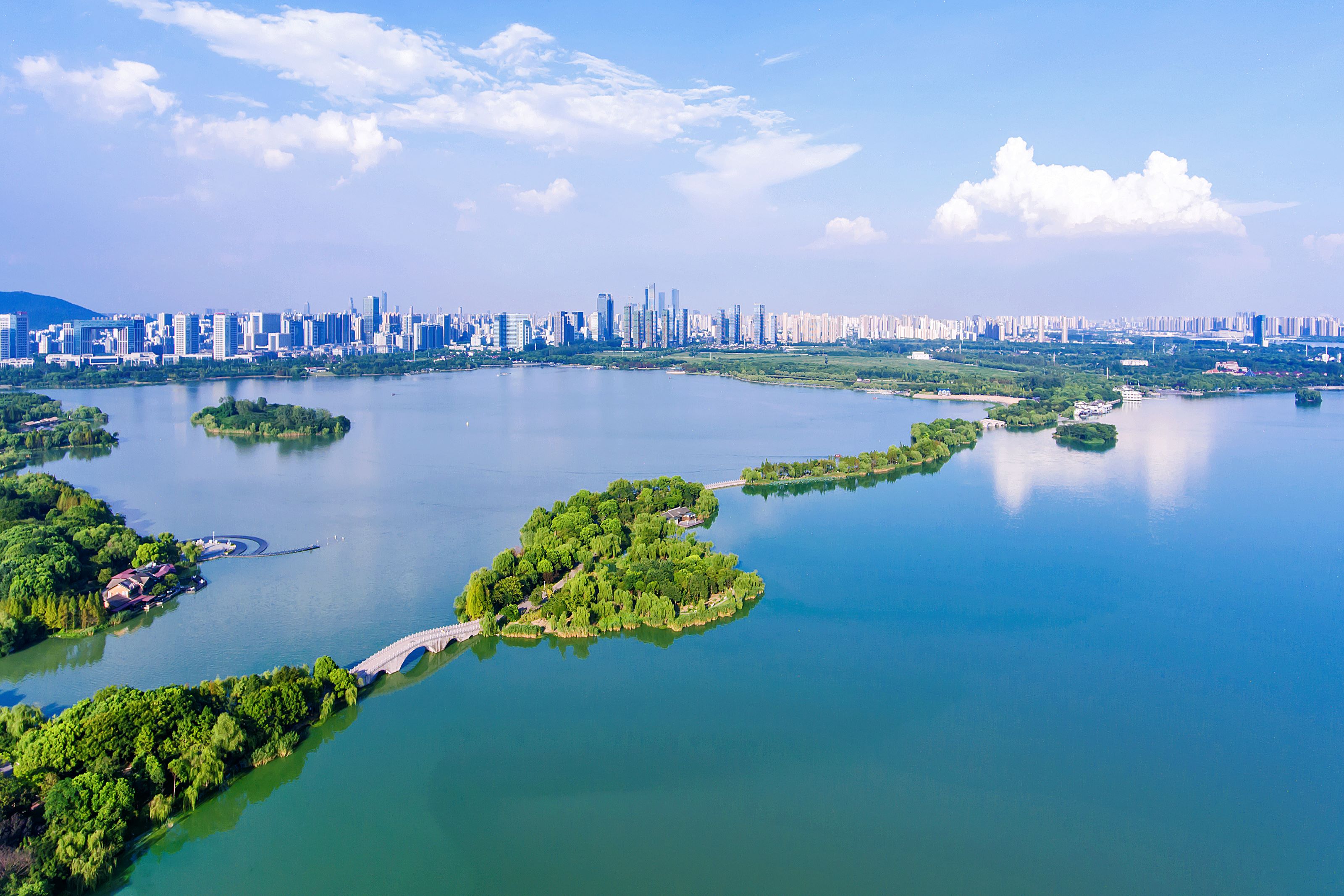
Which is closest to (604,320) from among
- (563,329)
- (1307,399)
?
(563,329)

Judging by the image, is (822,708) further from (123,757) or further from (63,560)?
(63,560)

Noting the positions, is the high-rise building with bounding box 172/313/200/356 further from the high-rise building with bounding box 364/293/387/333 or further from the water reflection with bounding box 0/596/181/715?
the water reflection with bounding box 0/596/181/715

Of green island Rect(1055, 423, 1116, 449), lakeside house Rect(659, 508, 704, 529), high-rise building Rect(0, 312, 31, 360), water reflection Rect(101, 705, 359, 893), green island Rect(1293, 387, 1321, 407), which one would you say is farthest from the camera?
high-rise building Rect(0, 312, 31, 360)

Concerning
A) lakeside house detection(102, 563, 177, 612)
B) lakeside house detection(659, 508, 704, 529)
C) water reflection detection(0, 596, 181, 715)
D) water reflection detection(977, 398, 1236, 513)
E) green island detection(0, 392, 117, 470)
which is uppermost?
green island detection(0, 392, 117, 470)

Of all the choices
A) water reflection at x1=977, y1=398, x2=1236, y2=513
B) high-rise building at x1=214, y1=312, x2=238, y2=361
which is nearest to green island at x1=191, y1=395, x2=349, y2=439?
water reflection at x1=977, y1=398, x2=1236, y2=513

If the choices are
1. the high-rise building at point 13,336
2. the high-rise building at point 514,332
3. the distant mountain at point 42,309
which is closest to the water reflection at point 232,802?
the high-rise building at point 13,336

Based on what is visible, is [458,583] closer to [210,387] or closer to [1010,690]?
[1010,690]
